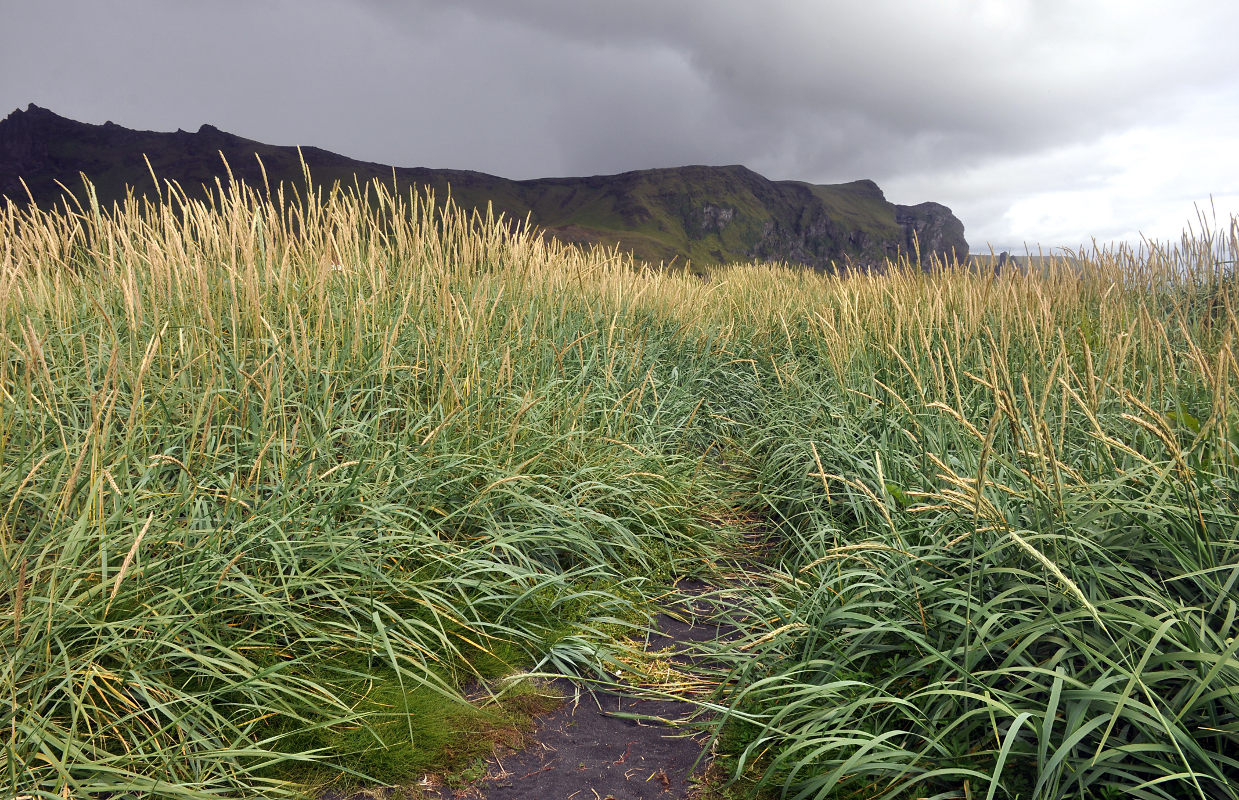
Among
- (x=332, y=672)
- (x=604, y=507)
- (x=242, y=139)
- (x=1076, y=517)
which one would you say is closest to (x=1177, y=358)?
(x=1076, y=517)

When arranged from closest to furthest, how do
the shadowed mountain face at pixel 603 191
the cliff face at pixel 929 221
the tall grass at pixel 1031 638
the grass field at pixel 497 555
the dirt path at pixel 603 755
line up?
1. the tall grass at pixel 1031 638
2. the grass field at pixel 497 555
3. the dirt path at pixel 603 755
4. the shadowed mountain face at pixel 603 191
5. the cliff face at pixel 929 221

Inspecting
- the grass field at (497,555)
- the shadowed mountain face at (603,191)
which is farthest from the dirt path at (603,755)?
the shadowed mountain face at (603,191)

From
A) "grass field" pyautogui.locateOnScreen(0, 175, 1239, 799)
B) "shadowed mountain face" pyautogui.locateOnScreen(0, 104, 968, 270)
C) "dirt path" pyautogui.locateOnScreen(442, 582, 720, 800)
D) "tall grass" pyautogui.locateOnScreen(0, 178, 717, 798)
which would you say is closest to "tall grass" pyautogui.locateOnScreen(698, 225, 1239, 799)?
"grass field" pyautogui.locateOnScreen(0, 175, 1239, 799)

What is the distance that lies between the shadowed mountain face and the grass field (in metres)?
133

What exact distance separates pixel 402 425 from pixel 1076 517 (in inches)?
111

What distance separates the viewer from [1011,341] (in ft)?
15.2

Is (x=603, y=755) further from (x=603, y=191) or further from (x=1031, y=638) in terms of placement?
(x=603, y=191)

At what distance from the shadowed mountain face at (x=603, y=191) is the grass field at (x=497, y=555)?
13259cm

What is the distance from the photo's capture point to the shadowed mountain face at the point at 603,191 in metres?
147

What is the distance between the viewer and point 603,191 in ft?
602

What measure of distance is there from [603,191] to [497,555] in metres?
189

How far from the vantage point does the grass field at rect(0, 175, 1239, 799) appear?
5.24ft

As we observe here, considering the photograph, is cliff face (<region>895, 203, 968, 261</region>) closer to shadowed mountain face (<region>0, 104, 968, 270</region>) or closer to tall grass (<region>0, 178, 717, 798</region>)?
shadowed mountain face (<region>0, 104, 968, 270</region>)

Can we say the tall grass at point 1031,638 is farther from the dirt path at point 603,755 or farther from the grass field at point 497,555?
the dirt path at point 603,755
